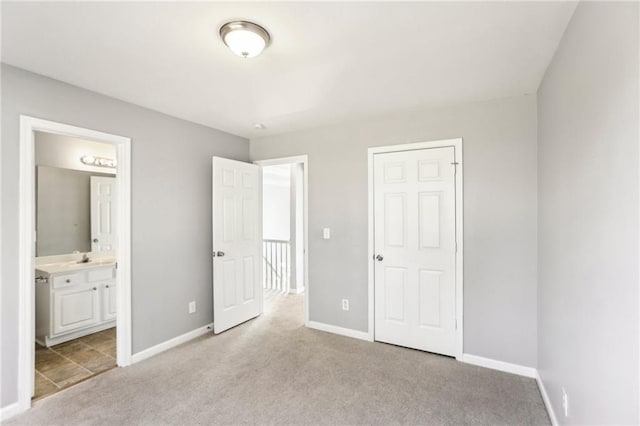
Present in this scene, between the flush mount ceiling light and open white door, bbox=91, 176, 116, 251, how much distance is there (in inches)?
123

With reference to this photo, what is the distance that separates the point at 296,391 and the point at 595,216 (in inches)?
86.2

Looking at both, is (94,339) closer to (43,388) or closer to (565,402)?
(43,388)

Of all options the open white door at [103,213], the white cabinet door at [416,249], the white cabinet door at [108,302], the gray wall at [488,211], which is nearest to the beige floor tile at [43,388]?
the white cabinet door at [108,302]

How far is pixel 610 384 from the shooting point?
3.92 ft

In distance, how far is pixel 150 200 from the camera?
299 centimetres

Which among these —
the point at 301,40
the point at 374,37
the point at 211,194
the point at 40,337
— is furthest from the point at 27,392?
the point at 374,37

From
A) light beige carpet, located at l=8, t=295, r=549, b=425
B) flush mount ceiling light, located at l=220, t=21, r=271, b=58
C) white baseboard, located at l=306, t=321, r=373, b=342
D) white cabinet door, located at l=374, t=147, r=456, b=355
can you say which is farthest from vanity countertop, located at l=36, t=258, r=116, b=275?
white cabinet door, located at l=374, t=147, r=456, b=355

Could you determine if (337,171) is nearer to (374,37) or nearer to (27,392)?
(374,37)

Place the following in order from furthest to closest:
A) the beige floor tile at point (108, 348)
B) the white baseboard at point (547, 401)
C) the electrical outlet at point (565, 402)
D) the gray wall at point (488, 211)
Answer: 1. the beige floor tile at point (108, 348)
2. the gray wall at point (488, 211)
3. the white baseboard at point (547, 401)
4. the electrical outlet at point (565, 402)

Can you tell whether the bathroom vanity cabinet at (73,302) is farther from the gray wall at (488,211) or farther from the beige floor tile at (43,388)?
the gray wall at (488,211)

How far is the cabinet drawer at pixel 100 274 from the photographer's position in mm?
3447

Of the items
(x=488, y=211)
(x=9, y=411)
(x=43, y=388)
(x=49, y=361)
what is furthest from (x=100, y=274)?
(x=488, y=211)

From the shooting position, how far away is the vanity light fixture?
378 cm

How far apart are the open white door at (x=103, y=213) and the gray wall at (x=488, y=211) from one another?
3004 mm
